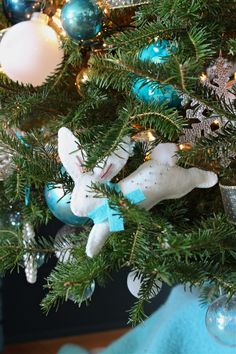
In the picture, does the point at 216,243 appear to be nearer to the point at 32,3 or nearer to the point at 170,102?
the point at 170,102

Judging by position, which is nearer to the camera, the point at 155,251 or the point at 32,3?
the point at 155,251

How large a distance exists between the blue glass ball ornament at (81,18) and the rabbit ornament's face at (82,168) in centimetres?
12

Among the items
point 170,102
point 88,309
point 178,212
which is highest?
point 170,102

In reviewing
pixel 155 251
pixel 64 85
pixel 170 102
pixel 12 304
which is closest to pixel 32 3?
pixel 64 85

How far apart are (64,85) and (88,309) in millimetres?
984

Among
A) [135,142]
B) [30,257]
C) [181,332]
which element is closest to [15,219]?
[30,257]

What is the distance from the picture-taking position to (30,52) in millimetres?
532

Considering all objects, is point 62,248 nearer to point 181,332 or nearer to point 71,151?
point 71,151

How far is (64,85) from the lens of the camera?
2.18 feet

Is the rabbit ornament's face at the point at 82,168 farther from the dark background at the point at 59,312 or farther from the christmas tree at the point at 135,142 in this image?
the dark background at the point at 59,312

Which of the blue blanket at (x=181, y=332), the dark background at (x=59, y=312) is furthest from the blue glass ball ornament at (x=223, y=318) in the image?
the dark background at (x=59, y=312)

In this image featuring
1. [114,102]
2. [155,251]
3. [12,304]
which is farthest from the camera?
[12,304]

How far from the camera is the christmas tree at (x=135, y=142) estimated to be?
47 cm

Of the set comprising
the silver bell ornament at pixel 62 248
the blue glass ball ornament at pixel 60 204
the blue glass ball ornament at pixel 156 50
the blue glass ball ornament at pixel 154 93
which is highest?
the blue glass ball ornament at pixel 156 50
